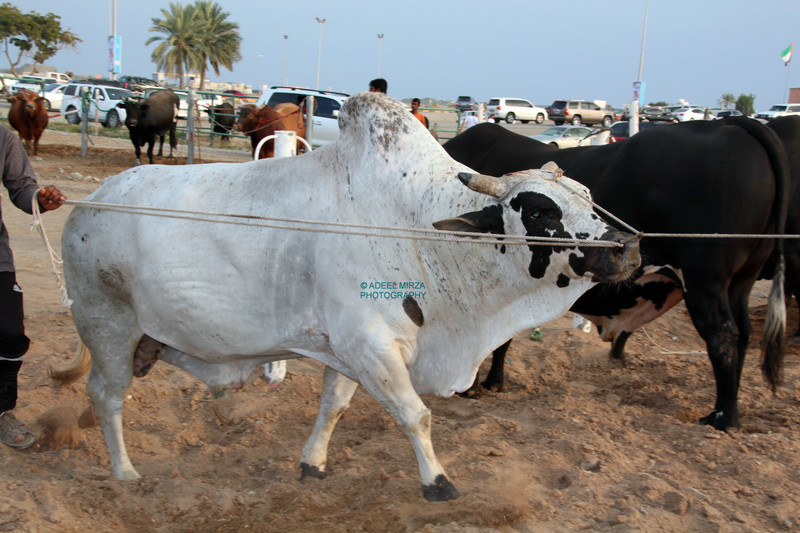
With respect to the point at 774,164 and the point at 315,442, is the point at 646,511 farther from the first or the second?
the point at 774,164

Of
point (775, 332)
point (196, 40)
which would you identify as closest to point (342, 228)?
point (775, 332)

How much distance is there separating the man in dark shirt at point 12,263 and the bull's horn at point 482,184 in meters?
2.04

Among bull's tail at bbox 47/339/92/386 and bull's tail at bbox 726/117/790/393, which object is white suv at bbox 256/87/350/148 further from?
bull's tail at bbox 726/117/790/393

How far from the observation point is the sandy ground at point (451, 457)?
3.25 meters

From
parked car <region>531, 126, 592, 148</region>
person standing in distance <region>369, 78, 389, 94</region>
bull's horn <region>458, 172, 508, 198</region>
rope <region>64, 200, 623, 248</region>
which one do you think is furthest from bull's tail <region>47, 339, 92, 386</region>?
parked car <region>531, 126, 592, 148</region>

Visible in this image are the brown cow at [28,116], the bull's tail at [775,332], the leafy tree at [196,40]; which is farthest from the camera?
the leafy tree at [196,40]

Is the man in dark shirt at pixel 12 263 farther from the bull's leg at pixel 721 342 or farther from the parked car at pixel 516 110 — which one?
the parked car at pixel 516 110

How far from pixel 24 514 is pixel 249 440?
4.81 ft

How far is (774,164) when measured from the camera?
421 cm

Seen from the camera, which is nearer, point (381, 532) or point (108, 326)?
point (381, 532)

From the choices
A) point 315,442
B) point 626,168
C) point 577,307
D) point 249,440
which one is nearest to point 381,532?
point 315,442

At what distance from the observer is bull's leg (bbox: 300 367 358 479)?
384 cm

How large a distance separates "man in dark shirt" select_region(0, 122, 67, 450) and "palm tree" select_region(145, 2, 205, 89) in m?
51.8

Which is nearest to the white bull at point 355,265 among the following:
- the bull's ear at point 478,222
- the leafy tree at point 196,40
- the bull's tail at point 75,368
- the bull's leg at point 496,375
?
the bull's ear at point 478,222
